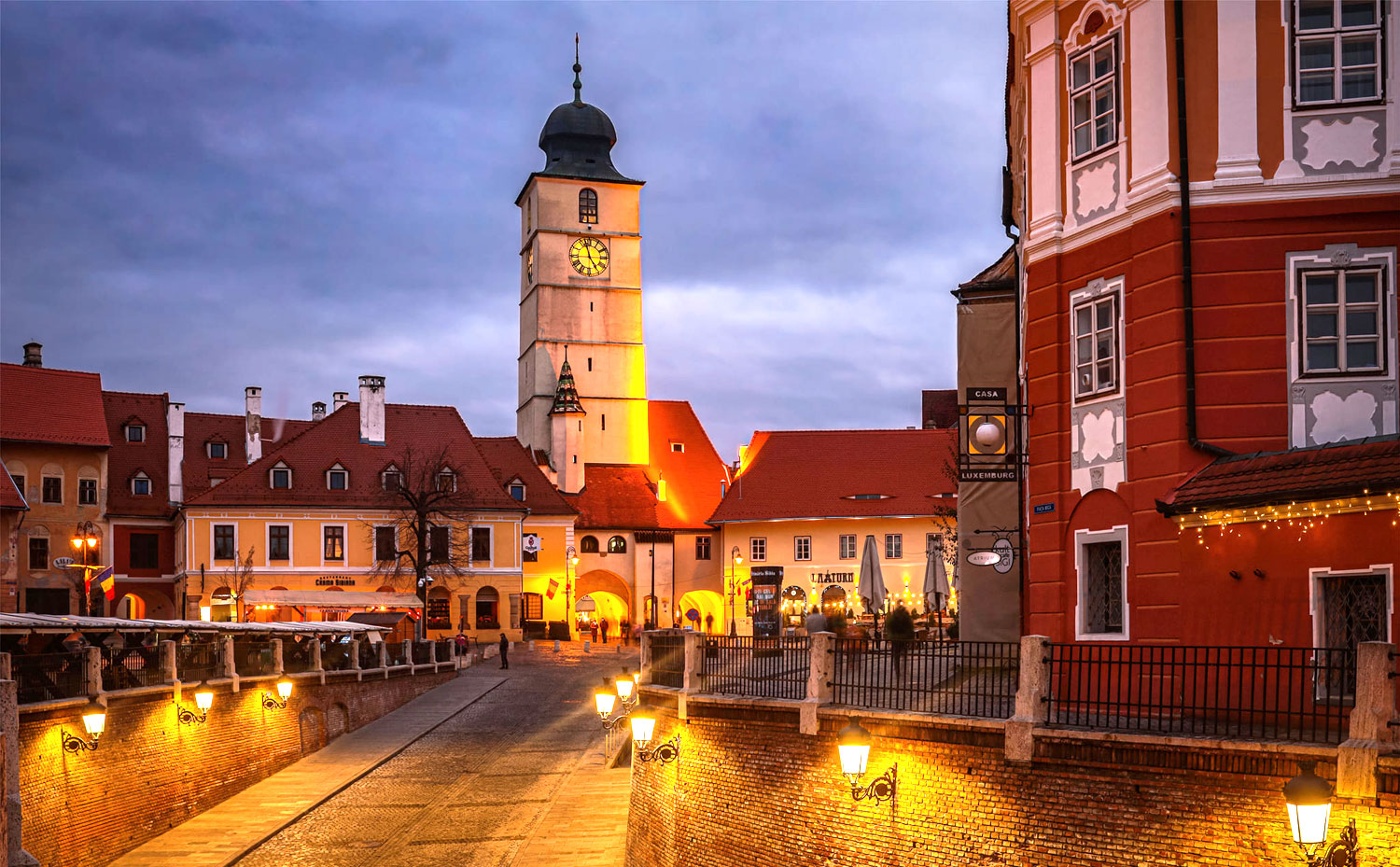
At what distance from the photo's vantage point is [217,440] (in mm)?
76812

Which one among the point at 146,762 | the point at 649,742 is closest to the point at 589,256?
the point at 146,762

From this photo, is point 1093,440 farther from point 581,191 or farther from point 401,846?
point 581,191

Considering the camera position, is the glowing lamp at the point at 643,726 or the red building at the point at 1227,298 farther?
the glowing lamp at the point at 643,726

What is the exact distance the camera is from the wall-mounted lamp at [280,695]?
3550 centimetres

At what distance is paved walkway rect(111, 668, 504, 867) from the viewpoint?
87.3ft

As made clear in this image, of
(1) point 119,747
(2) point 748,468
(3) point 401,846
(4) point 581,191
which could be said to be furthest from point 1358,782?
(4) point 581,191

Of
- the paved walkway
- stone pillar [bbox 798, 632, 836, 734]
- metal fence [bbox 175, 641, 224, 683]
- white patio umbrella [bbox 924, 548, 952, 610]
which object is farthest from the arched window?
stone pillar [bbox 798, 632, 836, 734]

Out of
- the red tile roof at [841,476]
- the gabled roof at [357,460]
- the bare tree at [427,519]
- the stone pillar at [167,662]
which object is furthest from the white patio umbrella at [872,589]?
the gabled roof at [357,460]

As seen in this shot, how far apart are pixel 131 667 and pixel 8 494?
1432 inches

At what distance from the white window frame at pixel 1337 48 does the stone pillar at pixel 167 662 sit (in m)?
22.3

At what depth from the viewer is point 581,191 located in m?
91.9

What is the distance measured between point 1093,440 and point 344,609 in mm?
50775

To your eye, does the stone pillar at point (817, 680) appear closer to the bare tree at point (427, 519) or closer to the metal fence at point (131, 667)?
the metal fence at point (131, 667)

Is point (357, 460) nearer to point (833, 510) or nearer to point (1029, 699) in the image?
point (833, 510)
